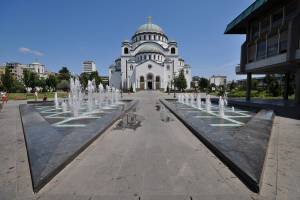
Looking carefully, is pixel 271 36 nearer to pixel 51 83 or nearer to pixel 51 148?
pixel 51 148

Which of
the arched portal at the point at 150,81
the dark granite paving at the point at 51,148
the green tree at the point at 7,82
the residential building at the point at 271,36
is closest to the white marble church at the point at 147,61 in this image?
the arched portal at the point at 150,81

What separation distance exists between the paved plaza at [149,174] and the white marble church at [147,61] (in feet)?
213

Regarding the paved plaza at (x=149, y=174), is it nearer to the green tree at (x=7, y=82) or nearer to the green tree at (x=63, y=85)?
the green tree at (x=7, y=82)

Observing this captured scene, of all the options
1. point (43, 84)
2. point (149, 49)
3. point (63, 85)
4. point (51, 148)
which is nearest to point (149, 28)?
point (149, 49)

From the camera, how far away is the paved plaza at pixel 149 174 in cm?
333

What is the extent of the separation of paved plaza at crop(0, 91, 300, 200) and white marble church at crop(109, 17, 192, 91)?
65.0 metres

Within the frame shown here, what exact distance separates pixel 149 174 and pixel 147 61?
69005 millimetres

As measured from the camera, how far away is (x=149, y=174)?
4043mm

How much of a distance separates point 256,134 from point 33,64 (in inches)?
6985

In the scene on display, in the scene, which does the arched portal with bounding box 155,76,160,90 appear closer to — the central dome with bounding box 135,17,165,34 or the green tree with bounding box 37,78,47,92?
the central dome with bounding box 135,17,165,34

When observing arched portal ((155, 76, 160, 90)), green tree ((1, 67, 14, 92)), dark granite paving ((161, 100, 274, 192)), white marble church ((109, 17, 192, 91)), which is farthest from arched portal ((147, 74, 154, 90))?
dark granite paving ((161, 100, 274, 192))

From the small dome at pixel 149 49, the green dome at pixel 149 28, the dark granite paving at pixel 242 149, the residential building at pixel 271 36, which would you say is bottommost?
the dark granite paving at pixel 242 149

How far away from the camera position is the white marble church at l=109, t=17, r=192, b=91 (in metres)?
72.2

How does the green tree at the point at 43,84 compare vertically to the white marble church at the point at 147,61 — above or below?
below
